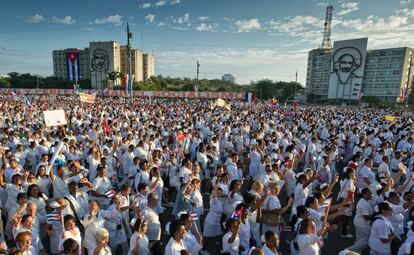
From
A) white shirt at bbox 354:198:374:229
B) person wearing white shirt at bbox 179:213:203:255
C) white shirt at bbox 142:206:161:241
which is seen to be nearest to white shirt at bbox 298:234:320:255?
person wearing white shirt at bbox 179:213:203:255

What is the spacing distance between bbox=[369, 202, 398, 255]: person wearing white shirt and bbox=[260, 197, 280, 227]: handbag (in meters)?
1.40

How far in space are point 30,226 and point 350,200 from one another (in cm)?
548

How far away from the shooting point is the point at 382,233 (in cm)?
428

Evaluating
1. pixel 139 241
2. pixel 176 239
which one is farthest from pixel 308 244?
pixel 139 241

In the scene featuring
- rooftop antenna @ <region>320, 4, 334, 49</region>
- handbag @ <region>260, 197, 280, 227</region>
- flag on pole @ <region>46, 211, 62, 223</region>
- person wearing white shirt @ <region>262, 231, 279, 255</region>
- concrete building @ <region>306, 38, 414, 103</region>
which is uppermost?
rooftop antenna @ <region>320, 4, 334, 49</region>

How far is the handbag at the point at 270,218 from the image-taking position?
4.99 metres

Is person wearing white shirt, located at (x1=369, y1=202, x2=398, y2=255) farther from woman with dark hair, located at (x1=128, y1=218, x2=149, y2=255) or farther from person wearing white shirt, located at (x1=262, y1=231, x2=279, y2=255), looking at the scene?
woman with dark hair, located at (x1=128, y1=218, x2=149, y2=255)

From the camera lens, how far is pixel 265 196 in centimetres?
502

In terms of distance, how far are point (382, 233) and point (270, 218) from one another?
1.63m

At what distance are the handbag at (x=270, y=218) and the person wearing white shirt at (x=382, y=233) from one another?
1.40 m

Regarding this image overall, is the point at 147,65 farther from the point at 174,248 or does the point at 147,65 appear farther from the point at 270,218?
the point at 174,248

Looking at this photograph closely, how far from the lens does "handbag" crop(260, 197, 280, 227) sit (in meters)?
4.99

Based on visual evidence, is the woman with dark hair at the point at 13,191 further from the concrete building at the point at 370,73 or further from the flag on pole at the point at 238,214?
the concrete building at the point at 370,73

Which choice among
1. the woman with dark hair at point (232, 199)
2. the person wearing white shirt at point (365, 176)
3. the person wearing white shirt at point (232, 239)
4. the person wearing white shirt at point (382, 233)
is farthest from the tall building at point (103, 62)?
the person wearing white shirt at point (382, 233)
